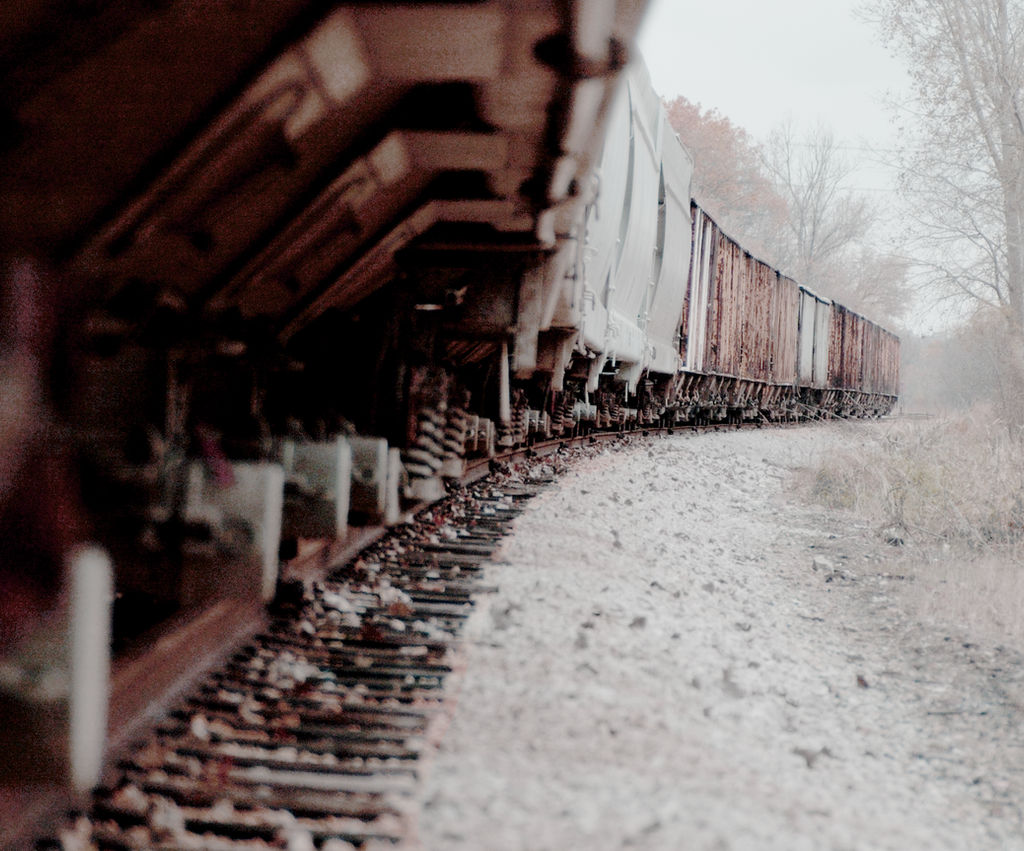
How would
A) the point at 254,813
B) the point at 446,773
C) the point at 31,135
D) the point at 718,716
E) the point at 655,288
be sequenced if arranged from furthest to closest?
the point at 655,288 → the point at 718,716 → the point at 446,773 → the point at 254,813 → the point at 31,135

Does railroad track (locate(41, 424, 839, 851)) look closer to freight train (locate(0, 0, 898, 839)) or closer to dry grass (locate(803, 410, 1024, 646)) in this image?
freight train (locate(0, 0, 898, 839))

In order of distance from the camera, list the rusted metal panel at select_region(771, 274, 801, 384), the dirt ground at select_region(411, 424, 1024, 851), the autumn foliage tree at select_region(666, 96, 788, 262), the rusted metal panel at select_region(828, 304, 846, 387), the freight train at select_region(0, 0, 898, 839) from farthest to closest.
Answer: the autumn foliage tree at select_region(666, 96, 788, 262)
the rusted metal panel at select_region(828, 304, 846, 387)
the rusted metal panel at select_region(771, 274, 801, 384)
the dirt ground at select_region(411, 424, 1024, 851)
the freight train at select_region(0, 0, 898, 839)

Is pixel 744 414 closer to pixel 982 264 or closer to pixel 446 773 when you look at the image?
pixel 982 264

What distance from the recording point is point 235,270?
282 centimetres

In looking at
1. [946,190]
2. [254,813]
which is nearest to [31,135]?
[254,813]

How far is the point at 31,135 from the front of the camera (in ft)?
6.09

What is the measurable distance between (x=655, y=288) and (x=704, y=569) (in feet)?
17.5

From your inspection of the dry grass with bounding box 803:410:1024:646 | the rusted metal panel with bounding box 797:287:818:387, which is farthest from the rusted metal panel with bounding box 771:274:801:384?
the dry grass with bounding box 803:410:1024:646

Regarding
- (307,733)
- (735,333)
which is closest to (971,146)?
(735,333)

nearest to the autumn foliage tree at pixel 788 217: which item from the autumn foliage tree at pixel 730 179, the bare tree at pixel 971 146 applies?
the autumn foliage tree at pixel 730 179

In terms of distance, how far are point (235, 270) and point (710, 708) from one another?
1877mm

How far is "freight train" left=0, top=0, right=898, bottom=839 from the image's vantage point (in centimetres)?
156

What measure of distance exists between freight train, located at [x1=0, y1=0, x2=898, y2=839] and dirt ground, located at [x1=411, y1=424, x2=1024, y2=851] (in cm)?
70

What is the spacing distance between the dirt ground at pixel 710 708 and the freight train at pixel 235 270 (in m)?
0.70
